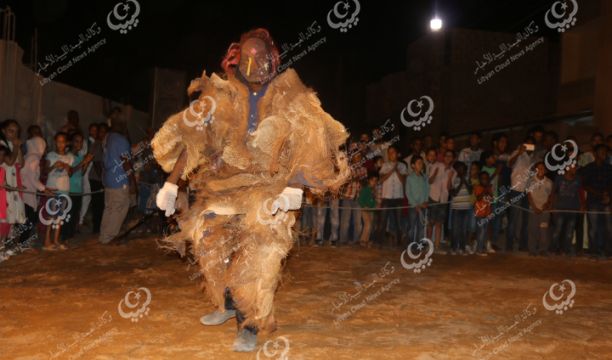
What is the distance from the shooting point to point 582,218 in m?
10.3

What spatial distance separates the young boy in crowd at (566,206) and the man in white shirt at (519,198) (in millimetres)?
474

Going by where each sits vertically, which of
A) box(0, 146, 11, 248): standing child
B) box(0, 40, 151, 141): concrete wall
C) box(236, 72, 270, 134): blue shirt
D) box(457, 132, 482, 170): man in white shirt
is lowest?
box(0, 146, 11, 248): standing child

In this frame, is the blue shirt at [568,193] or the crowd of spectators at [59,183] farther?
the blue shirt at [568,193]

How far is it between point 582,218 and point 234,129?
26.0 ft

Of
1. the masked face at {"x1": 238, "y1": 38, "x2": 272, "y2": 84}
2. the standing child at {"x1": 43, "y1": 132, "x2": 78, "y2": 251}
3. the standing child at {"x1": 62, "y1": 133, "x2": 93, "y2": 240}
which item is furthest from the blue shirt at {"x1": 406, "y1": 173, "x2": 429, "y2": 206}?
the masked face at {"x1": 238, "y1": 38, "x2": 272, "y2": 84}

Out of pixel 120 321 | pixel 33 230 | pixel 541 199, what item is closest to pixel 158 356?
pixel 120 321

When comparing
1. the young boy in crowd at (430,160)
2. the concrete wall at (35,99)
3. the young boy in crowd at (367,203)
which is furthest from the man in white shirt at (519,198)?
the concrete wall at (35,99)

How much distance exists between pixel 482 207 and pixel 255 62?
267 inches

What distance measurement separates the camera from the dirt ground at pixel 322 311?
14.5 ft

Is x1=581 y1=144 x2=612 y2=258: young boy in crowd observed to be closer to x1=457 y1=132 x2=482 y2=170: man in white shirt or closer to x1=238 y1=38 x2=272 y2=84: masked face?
x1=457 y1=132 x2=482 y2=170: man in white shirt

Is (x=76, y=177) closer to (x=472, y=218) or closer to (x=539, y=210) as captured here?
(x=472, y=218)

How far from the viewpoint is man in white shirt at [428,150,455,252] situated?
35.0 feet

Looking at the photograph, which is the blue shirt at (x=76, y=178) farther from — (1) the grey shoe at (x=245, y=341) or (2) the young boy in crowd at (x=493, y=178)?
(2) the young boy in crowd at (x=493, y=178)

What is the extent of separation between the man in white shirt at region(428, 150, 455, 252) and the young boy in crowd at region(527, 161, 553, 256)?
134cm
